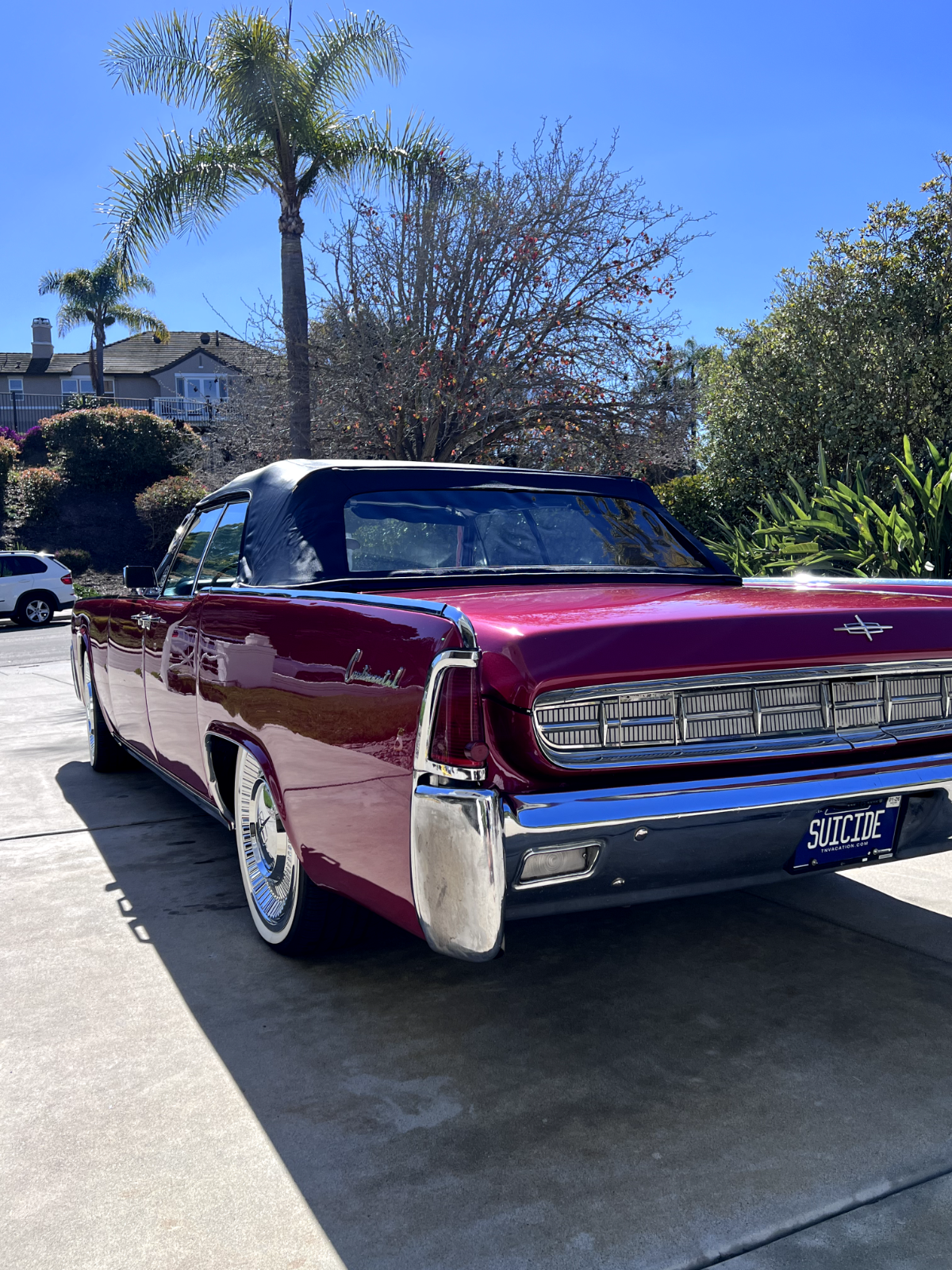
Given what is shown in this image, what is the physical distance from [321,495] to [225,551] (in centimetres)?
70

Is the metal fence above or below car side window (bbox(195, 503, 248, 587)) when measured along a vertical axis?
above

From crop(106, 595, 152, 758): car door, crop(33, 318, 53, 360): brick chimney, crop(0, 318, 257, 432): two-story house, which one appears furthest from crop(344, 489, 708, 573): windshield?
crop(33, 318, 53, 360): brick chimney

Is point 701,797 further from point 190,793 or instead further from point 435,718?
point 190,793

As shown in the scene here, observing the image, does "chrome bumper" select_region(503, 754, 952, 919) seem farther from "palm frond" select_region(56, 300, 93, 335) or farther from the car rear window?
"palm frond" select_region(56, 300, 93, 335)

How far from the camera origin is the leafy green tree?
1313cm

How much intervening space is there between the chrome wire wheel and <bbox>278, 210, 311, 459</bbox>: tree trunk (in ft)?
34.7

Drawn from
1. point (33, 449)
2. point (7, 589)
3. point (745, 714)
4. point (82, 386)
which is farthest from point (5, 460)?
point (745, 714)

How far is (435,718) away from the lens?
259 centimetres

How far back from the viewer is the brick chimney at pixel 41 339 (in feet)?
196

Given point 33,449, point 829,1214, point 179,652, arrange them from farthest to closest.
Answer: point 33,449
point 179,652
point 829,1214

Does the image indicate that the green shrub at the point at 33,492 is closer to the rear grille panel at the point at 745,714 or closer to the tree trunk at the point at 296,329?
the tree trunk at the point at 296,329

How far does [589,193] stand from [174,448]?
27638 millimetres

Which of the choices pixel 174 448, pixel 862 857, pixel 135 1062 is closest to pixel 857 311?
pixel 862 857

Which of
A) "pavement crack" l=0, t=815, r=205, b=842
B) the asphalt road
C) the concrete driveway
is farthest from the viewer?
the asphalt road
